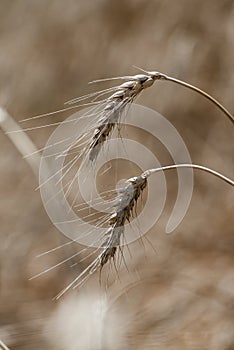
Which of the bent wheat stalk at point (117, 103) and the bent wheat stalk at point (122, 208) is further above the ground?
the bent wheat stalk at point (117, 103)

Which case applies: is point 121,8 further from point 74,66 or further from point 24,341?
point 24,341

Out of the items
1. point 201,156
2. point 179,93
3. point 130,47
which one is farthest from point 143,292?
point 130,47

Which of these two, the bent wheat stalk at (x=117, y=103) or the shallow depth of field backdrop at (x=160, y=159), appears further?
the shallow depth of field backdrop at (x=160, y=159)

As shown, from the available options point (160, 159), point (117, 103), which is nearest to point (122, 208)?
point (117, 103)

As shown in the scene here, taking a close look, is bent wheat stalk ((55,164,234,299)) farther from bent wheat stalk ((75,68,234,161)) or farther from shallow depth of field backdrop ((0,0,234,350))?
shallow depth of field backdrop ((0,0,234,350))

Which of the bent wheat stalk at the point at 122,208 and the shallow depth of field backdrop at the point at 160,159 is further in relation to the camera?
the shallow depth of field backdrop at the point at 160,159

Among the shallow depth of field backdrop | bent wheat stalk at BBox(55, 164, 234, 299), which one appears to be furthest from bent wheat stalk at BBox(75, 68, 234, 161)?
the shallow depth of field backdrop

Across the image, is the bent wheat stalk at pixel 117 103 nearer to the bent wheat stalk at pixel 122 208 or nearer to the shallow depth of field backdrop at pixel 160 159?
the bent wheat stalk at pixel 122 208

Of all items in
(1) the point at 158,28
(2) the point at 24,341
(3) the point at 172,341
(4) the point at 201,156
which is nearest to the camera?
(3) the point at 172,341

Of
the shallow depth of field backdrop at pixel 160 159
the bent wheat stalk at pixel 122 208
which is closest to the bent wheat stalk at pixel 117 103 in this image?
the bent wheat stalk at pixel 122 208
